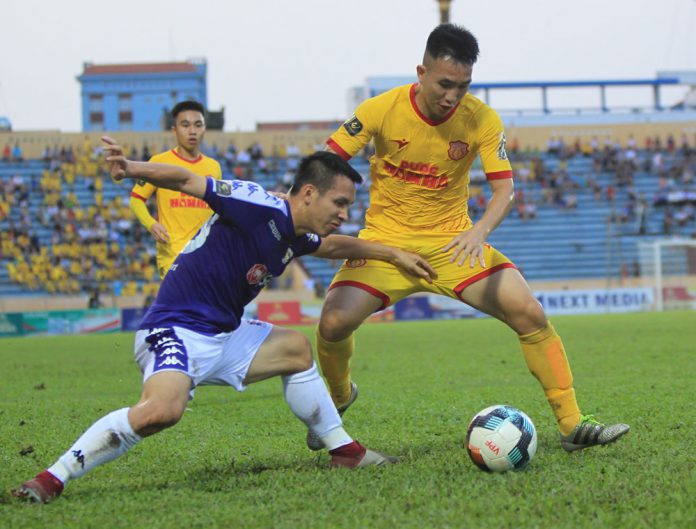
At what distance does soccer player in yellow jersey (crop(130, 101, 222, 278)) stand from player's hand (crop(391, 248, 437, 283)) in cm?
408

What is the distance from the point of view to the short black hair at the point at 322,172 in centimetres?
514

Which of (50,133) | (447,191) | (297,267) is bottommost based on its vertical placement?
(297,267)

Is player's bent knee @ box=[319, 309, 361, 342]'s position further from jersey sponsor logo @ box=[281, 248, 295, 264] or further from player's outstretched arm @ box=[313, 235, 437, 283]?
jersey sponsor logo @ box=[281, 248, 295, 264]

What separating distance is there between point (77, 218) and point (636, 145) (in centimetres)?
2776

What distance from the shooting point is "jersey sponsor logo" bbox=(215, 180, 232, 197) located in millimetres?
5004

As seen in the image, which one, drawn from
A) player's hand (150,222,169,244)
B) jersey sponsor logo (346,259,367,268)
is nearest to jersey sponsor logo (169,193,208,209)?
player's hand (150,222,169,244)

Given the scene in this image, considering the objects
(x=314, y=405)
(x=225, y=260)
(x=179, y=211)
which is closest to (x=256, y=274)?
(x=225, y=260)

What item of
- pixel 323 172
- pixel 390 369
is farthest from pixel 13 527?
pixel 390 369

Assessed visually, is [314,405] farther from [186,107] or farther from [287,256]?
[186,107]

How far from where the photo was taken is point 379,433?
22.1 ft

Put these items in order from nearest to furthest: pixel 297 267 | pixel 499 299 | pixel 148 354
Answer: pixel 148 354 < pixel 499 299 < pixel 297 267

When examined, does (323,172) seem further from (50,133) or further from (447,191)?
(50,133)

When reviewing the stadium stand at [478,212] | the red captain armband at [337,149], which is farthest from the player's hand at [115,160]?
the stadium stand at [478,212]

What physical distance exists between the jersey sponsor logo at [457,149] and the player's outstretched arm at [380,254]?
2.52 ft
